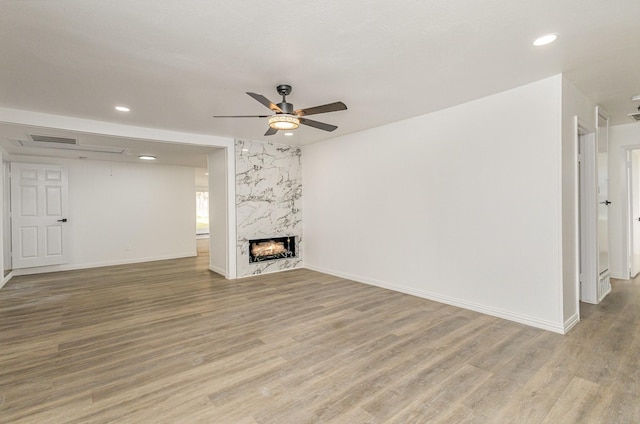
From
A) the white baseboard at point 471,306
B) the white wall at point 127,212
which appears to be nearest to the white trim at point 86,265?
the white wall at point 127,212

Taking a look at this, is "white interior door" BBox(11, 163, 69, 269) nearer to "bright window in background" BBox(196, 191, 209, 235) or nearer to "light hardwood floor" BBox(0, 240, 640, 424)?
"light hardwood floor" BBox(0, 240, 640, 424)

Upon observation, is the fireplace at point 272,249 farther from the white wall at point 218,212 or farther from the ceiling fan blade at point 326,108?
the ceiling fan blade at point 326,108

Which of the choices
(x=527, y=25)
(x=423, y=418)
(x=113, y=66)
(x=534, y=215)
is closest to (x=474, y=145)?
(x=534, y=215)

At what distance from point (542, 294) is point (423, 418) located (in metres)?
2.26

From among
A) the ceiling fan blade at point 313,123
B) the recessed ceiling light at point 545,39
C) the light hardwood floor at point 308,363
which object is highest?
the recessed ceiling light at point 545,39

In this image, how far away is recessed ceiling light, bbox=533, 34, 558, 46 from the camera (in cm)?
242

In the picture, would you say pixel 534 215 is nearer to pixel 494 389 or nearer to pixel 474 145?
pixel 474 145

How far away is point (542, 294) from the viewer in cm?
331

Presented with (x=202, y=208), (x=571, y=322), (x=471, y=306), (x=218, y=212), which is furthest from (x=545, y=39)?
(x=202, y=208)

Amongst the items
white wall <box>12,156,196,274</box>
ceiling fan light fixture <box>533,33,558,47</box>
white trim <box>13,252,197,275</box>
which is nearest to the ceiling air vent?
white wall <box>12,156,196,274</box>

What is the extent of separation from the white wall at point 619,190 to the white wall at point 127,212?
30.3 feet

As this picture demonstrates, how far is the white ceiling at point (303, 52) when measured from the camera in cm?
208

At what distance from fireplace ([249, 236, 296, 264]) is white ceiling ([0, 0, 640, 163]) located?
2962 millimetres

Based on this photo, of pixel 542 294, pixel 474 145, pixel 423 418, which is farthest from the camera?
pixel 474 145
